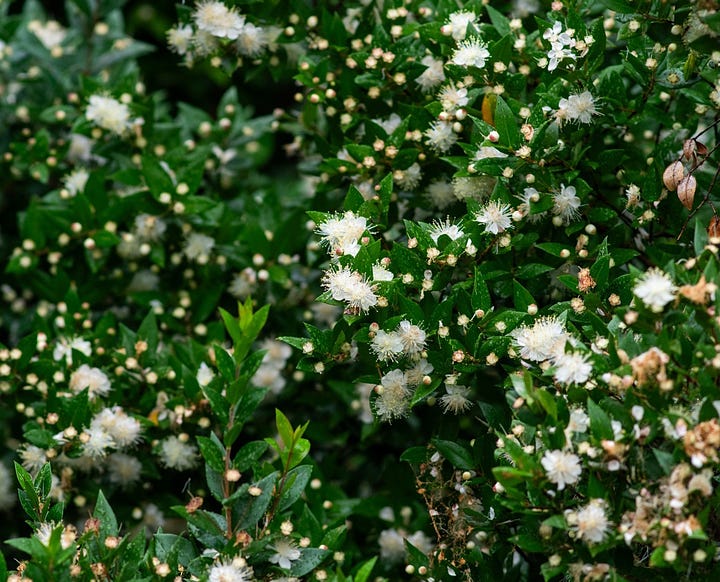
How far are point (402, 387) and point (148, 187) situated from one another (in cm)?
110

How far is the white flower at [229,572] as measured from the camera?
179 cm

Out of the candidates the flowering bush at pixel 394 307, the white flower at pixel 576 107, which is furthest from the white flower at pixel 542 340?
the white flower at pixel 576 107

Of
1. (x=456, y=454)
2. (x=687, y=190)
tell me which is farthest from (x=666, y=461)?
(x=687, y=190)

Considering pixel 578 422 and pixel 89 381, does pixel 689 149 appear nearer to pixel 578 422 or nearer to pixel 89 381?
A: pixel 578 422

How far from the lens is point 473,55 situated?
215 cm

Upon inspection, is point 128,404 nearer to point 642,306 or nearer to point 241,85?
point 642,306

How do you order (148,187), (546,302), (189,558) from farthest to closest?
(148,187), (546,302), (189,558)

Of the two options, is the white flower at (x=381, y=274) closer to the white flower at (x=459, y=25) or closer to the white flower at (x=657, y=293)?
the white flower at (x=657, y=293)

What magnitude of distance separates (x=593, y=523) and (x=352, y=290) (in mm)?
658

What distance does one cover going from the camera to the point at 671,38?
2.01 meters

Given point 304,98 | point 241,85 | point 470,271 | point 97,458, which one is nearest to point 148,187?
point 304,98

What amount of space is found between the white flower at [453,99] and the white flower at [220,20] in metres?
0.62

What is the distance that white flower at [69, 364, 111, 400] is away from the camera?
238cm

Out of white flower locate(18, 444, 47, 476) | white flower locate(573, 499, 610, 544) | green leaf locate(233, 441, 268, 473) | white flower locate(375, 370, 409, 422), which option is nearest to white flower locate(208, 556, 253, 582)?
green leaf locate(233, 441, 268, 473)
